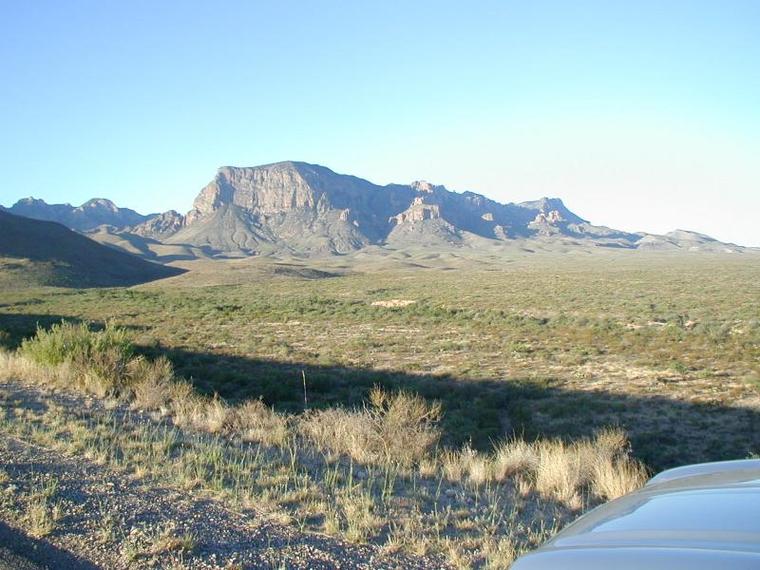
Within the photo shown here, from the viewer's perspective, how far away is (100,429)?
7.95m

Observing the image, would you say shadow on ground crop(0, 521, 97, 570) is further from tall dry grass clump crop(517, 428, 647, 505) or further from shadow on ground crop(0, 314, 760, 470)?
shadow on ground crop(0, 314, 760, 470)

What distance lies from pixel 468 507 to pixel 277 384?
11.4m

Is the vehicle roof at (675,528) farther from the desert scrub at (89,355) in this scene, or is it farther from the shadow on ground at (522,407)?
the desert scrub at (89,355)

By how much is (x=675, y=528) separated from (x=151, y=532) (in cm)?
396

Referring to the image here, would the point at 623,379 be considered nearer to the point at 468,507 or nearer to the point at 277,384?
the point at 277,384

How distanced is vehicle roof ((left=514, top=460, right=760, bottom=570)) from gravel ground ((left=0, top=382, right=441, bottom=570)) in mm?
2132

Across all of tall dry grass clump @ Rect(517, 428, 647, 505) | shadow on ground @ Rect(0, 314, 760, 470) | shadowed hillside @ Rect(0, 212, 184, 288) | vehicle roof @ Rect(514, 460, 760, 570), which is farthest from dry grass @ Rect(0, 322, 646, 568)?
shadowed hillside @ Rect(0, 212, 184, 288)

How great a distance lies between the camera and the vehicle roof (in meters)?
2.07

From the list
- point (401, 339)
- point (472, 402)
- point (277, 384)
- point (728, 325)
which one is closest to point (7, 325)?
point (401, 339)

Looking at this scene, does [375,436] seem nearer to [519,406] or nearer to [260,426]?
[260,426]

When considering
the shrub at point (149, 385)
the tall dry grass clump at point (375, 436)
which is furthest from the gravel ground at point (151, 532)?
the shrub at point (149, 385)

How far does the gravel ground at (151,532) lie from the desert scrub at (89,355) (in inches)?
200

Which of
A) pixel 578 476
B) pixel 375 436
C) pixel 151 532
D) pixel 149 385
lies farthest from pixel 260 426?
pixel 578 476

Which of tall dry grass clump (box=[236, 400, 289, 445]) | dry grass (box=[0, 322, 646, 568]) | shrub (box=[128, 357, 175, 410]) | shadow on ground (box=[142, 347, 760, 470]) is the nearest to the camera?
dry grass (box=[0, 322, 646, 568])
